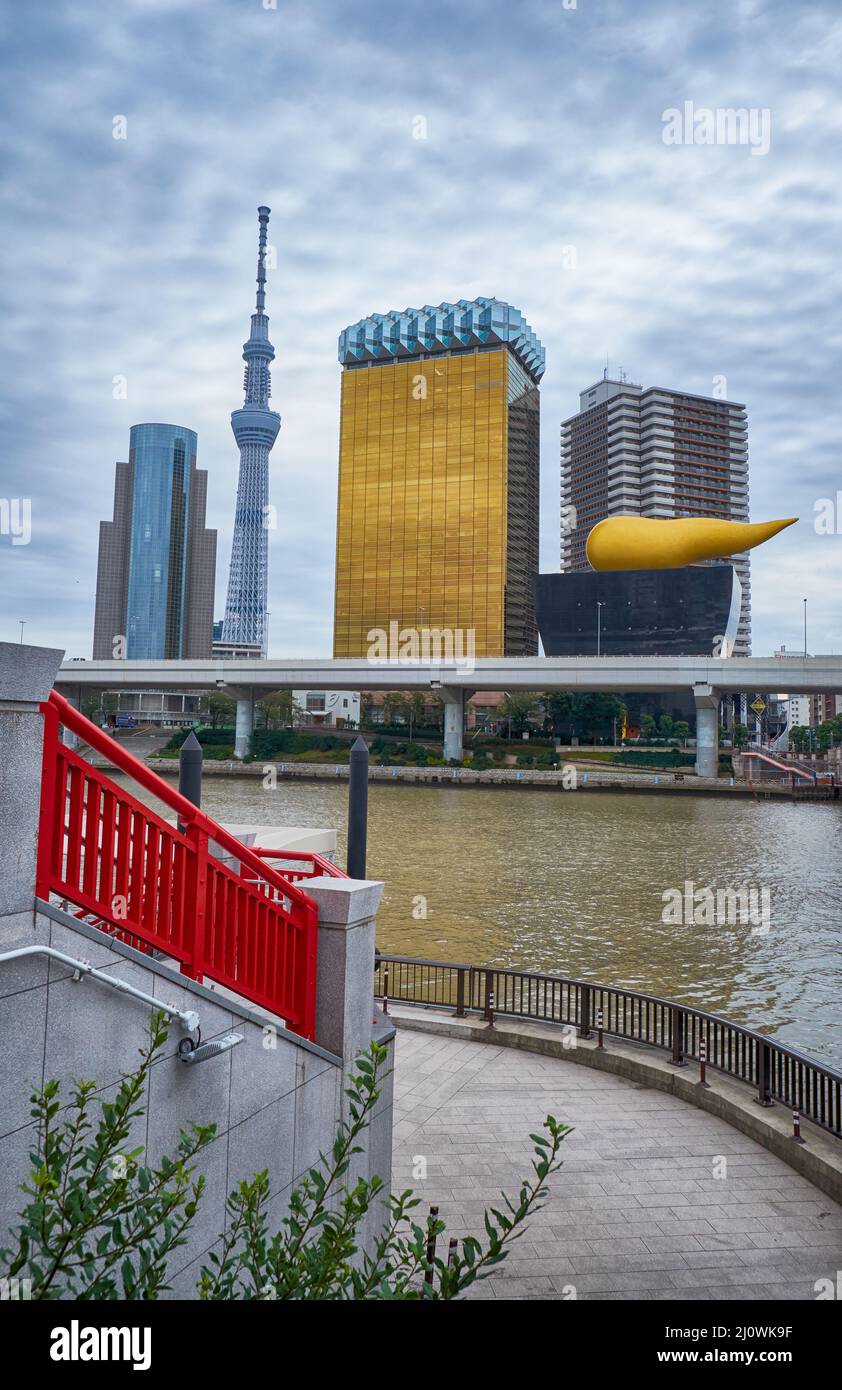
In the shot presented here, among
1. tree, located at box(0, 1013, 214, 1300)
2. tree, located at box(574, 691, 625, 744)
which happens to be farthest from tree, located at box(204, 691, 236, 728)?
tree, located at box(0, 1013, 214, 1300)

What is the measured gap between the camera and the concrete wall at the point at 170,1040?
12.1 feet

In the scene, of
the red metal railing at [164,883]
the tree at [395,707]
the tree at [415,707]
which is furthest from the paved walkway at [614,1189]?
the tree at [395,707]

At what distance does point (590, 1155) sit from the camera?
857 cm

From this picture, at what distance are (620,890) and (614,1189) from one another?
19794 mm

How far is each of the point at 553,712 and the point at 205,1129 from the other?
105607 mm

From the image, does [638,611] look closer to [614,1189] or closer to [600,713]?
[600,713]

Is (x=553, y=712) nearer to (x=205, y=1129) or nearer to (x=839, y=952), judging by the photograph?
(x=839, y=952)

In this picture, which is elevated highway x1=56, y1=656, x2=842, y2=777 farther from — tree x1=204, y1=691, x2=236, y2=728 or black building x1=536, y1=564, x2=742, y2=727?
tree x1=204, y1=691, x2=236, y2=728

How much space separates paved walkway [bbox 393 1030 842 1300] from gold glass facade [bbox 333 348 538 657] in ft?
432

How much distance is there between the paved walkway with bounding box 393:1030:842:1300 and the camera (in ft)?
21.8

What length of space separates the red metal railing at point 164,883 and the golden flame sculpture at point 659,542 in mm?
98665

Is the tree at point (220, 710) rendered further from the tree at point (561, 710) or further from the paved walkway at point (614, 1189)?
the paved walkway at point (614, 1189)
